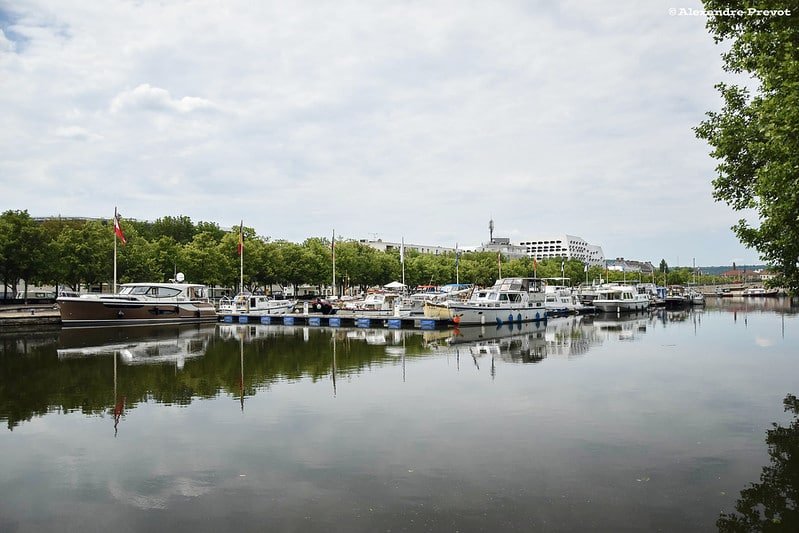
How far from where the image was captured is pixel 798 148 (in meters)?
13.5

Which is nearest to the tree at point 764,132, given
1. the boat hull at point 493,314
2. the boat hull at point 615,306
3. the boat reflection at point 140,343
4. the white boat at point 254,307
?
the boat reflection at point 140,343

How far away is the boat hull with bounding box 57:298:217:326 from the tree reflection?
45.1 m

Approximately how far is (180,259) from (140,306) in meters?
26.6

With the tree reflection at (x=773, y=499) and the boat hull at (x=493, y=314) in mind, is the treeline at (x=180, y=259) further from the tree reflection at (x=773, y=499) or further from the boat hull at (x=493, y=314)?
the tree reflection at (x=773, y=499)

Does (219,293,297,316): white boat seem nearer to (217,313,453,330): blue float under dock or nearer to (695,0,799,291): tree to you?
(217,313,453,330): blue float under dock

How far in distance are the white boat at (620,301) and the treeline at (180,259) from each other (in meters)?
11.7

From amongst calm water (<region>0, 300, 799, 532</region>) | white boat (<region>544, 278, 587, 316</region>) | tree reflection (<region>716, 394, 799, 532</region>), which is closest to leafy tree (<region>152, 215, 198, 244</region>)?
white boat (<region>544, 278, 587, 316</region>)

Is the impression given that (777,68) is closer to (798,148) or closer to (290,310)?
(798,148)

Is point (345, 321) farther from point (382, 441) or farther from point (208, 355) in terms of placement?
point (382, 441)

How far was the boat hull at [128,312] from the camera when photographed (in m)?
44.4

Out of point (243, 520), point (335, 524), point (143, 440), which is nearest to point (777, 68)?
point (335, 524)

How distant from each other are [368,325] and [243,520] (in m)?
40.4

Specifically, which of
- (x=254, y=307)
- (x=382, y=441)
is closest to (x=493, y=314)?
(x=254, y=307)

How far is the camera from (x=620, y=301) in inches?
3036
